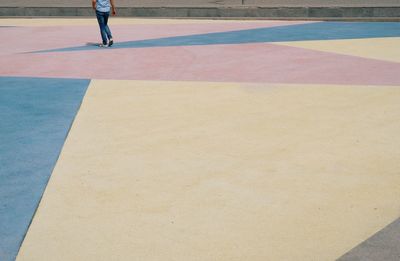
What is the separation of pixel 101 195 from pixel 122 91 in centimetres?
413

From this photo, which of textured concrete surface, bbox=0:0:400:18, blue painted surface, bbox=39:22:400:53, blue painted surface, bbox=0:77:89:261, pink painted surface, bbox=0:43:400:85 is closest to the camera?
blue painted surface, bbox=0:77:89:261

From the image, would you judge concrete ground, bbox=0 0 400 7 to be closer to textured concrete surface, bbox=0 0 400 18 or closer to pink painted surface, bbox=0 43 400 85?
textured concrete surface, bbox=0 0 400 18

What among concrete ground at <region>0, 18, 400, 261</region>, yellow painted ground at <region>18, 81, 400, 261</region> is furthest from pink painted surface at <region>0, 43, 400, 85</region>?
yellow painted ground at <region>18, 81, 400, 261</region>

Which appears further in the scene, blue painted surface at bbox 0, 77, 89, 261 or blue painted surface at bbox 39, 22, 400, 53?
blue painted surface at bbox 39, 22, 400, 53

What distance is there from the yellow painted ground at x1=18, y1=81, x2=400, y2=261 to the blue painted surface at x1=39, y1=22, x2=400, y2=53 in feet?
18.1

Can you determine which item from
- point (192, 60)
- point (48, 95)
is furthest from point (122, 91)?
point (192, 60)

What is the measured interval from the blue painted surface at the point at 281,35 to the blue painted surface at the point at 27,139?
13.5 feet

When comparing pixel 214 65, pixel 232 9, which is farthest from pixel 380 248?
pixel 232 9

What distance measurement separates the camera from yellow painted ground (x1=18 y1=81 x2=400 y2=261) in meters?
4.07

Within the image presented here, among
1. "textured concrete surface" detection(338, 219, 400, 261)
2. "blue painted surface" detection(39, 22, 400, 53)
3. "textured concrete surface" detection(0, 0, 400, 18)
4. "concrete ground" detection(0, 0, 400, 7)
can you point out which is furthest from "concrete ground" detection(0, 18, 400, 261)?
"concrete ground" detection(0, 0, 400, 7)

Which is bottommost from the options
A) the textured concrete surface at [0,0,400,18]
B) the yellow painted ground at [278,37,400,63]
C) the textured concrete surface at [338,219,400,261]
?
the yellow painted ground at [278,37,400,63]

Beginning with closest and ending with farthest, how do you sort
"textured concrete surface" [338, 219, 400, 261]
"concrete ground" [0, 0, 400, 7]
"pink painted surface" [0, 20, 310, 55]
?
"textured concrete surface" [338, 219, 400, 261]
"pink painted surface" [0, 20, 310, 55]
"concrete ground" [0, 0, 400, 7]

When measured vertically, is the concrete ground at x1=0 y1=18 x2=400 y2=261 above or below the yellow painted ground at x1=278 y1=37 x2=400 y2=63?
above

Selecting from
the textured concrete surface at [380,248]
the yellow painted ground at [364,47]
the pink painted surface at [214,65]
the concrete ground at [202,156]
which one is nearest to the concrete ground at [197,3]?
the yellow painted ground at [364,47]
